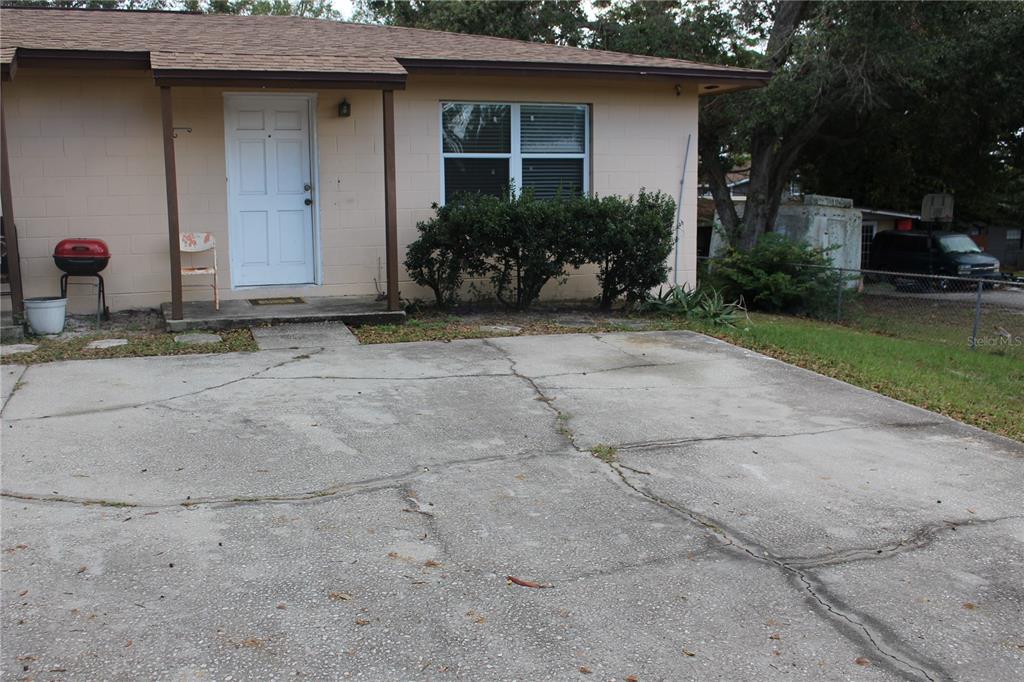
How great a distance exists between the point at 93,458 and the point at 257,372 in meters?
2.25

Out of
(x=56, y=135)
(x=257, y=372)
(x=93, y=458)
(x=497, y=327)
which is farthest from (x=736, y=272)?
(x=93, y=458)

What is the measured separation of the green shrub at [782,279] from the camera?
13.3 m

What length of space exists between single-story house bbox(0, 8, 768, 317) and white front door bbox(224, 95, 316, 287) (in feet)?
0.06

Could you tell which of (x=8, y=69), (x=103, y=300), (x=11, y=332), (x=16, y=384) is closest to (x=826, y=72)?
(x=103, y=300)

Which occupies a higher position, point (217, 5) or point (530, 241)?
point (217, 5)

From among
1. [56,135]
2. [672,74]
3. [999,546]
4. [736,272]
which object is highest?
[672,74]

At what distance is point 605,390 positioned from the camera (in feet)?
23.4

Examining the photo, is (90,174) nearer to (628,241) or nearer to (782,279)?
(628,241)

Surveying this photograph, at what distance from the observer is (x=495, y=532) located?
4348mm

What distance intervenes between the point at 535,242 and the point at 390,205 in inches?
65.3

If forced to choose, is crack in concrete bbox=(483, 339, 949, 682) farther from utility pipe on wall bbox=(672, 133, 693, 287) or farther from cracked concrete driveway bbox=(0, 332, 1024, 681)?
utility pipe on wall bbox=(672, 133, 693, 287)

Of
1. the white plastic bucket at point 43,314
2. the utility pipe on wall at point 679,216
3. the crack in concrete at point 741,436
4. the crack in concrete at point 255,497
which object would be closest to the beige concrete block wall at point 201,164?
the utility pipe on wall at point 679,216

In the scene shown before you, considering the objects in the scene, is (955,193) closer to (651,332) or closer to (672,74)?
(672,74)

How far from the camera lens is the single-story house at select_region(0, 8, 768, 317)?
9.70m
